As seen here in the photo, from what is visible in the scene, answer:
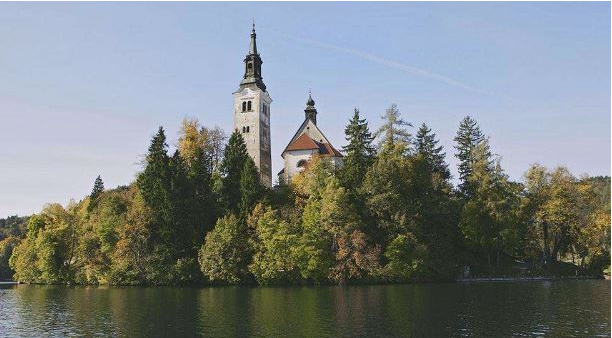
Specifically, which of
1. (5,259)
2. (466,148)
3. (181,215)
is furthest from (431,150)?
(5,259)

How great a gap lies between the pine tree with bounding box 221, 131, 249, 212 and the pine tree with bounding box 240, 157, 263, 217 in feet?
4.03

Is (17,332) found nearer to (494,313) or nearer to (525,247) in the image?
(494,313)

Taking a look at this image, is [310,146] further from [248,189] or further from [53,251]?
[53,251]

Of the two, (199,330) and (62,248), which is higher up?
(62,248)


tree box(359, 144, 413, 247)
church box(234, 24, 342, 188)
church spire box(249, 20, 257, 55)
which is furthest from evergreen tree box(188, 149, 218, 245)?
church spire box(249, 20, 257, 55)

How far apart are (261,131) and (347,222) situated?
3345 cm

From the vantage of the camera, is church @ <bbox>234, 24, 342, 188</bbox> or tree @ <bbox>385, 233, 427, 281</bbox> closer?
tree @ <bbox>385, 233, 427, 281</bbox>

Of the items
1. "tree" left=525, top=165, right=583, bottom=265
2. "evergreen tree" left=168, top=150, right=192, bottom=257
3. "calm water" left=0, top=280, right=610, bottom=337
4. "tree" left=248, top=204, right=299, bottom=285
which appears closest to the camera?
"calm water" left=0, top=280, right=610, bottom=337

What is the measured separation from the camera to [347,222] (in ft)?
201

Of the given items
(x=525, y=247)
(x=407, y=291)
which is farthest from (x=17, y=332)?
(x=525, y=247)

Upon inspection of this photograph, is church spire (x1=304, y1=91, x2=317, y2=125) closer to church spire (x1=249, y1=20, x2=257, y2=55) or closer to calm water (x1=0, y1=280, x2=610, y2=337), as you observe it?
church spire (x1=249, y1=20, x2=257, y2=55)

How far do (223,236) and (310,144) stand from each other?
88.9 feet

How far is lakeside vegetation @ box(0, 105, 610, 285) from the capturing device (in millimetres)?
60750

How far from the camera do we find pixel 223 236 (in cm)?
6169
